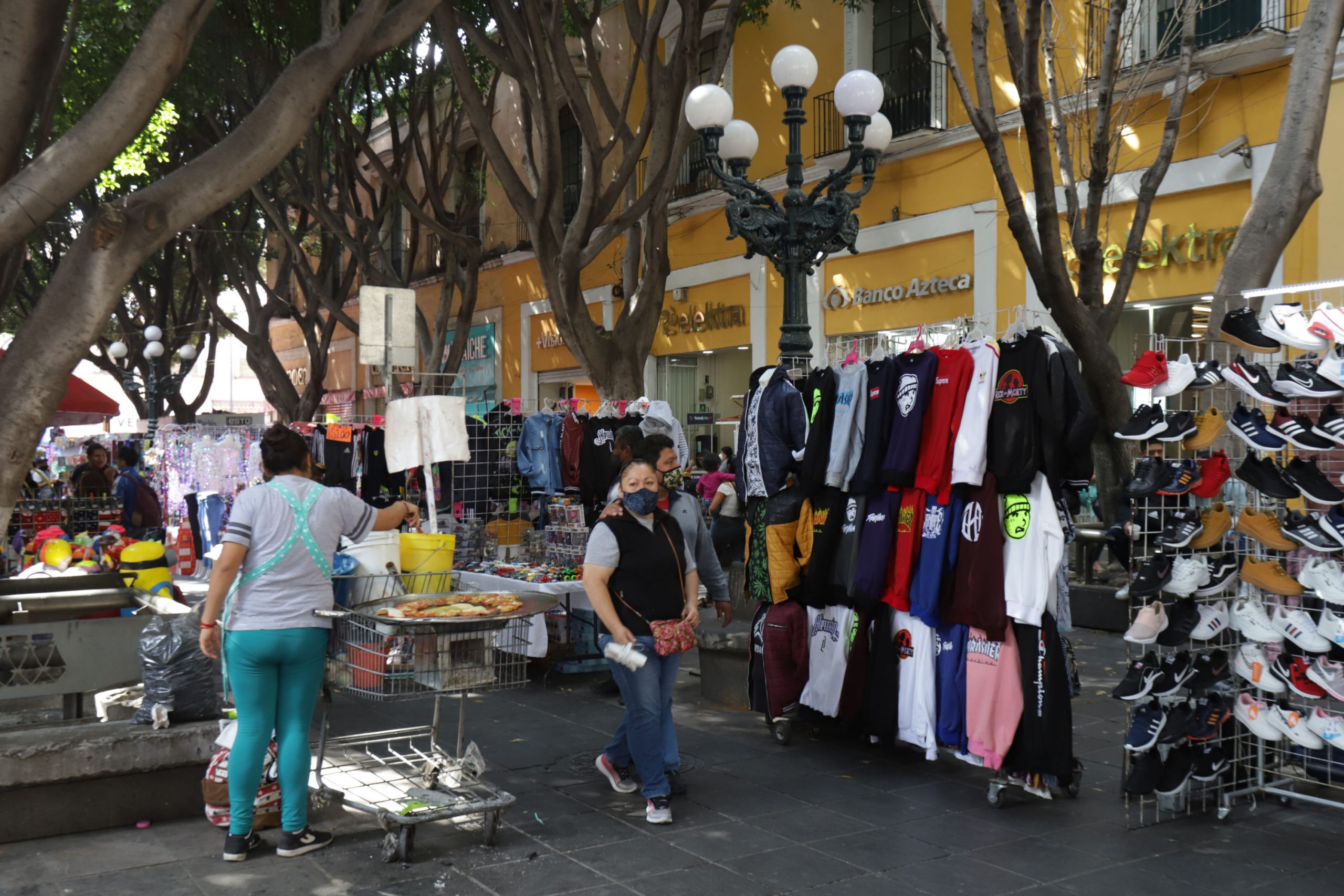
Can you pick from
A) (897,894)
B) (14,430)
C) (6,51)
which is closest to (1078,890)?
(897,894)

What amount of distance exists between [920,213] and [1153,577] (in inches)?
489

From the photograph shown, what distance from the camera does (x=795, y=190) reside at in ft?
29.9

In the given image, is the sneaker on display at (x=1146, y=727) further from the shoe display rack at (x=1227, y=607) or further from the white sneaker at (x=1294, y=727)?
the white sneaker at (x=1294, y=727)


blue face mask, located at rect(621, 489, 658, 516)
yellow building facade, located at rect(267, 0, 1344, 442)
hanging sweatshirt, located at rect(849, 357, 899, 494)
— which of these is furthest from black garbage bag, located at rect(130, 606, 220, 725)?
yellow building facade, located at rect(267, 0, 1344, 442)

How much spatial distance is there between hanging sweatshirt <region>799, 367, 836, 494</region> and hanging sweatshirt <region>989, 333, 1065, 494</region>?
1.21m

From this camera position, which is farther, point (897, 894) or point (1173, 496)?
point (1173, 496)

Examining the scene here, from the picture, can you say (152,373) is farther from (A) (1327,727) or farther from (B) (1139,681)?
(A) (1327,727)

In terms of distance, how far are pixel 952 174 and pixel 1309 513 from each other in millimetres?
12061

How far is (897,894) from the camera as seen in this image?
181 inches

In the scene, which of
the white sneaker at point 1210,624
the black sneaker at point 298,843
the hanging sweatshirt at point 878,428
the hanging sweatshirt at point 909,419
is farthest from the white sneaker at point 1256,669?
the black sneaker at point 298,843

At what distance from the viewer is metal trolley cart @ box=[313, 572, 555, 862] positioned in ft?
16.4

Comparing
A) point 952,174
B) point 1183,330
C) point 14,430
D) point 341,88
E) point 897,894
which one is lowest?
point 897,894

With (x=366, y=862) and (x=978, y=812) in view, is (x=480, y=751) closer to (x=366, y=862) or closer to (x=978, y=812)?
(x=366, y=862)

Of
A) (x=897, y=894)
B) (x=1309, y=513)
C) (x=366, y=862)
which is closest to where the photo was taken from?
(x=897, y=894)
